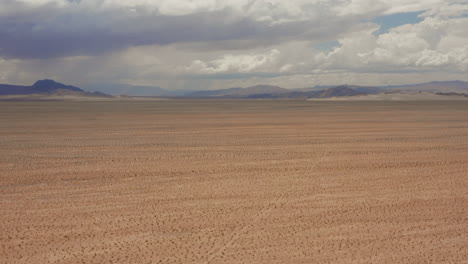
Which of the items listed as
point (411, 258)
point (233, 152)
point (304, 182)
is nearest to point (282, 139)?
point (233, 152)

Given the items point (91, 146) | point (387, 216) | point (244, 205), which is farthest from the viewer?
point (91, 146)

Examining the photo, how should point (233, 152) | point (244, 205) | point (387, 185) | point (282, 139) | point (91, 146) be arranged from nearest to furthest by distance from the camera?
1. point (244, 205)
2. point (387, 185)
3. point (233, 152)
4. point (91, 146)
5. point (282, 139)

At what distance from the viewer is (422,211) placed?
38.6 feet

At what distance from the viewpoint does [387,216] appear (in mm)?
11305

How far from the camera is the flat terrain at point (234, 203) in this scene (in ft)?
29.8

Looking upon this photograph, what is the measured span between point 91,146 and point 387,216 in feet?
53.9

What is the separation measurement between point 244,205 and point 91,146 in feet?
45.0

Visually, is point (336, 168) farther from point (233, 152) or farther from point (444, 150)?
point (444, 150)

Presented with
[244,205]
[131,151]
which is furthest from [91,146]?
[244,205]

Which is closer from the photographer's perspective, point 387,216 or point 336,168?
point 387,216

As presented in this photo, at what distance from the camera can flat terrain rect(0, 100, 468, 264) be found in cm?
909

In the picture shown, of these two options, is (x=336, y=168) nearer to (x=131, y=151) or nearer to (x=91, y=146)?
(x=131, y=151)

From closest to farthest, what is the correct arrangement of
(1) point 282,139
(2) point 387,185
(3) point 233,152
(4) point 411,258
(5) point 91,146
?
(4) point 411,258, (2) point 387,185, (3) point 233,152, (5) point 91,146, (1) point 282,139

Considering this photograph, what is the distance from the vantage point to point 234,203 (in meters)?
12.6
